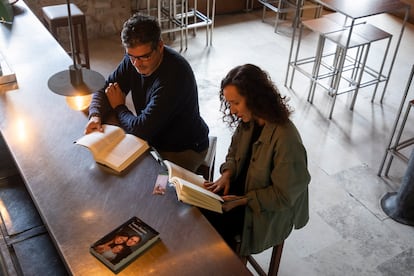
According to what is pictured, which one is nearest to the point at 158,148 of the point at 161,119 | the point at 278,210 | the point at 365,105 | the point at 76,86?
the point at 161,119

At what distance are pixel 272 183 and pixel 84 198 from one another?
83 cm

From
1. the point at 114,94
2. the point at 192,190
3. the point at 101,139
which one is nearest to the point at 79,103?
the point at 114,94

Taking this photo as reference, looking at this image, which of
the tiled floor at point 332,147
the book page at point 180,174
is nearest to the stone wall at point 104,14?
the tiled floor at point 332,147

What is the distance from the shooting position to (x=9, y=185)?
2.72 m

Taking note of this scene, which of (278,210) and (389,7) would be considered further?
(389,7)

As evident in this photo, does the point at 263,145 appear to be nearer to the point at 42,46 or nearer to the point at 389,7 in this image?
the point at 42,46

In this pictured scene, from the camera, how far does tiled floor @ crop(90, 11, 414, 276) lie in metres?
3.06

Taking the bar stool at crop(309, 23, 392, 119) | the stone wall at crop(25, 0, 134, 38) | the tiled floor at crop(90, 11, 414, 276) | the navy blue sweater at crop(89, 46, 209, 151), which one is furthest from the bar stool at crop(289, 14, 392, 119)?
the stone wall at crop(25, 0, 134, 38)

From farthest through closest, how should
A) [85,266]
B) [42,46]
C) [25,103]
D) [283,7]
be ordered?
[283,7]
[42,46]
[25,103]
[85,266]

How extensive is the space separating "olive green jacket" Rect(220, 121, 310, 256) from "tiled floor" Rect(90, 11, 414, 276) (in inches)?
28.7

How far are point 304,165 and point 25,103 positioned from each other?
155cm

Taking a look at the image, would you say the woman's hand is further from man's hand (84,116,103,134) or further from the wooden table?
man's hand (84,116,103,134)

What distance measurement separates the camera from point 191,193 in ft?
6.63

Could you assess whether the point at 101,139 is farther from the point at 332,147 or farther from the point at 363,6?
the point at 363,6
